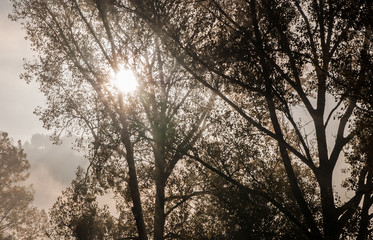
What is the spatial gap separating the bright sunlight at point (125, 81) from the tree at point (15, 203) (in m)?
21.6

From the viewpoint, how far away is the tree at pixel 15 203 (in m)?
26.2

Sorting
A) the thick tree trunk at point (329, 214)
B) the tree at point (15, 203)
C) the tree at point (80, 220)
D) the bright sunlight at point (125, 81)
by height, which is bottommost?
the thick tree trunk at point (329, 214)

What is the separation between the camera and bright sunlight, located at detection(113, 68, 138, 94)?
35.5ft

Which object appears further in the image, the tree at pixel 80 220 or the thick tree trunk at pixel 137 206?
the tree at pixel 80 220

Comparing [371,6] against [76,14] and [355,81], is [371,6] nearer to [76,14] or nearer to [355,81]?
[355,81]

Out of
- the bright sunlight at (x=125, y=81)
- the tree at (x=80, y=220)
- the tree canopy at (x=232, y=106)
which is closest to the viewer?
the tree canopy at (x=232, y=106)

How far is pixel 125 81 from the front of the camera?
35.9 feet

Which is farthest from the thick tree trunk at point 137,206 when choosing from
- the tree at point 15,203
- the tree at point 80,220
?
the tree at point 15,203

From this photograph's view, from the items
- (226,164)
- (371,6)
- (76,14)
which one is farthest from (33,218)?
(371,6)

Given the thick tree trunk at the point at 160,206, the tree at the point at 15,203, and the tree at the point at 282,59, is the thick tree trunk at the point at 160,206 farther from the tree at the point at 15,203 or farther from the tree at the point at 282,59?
the tree at the point at 15,203

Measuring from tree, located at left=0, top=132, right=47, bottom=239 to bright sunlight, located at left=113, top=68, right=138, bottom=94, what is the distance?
21585 millimetres

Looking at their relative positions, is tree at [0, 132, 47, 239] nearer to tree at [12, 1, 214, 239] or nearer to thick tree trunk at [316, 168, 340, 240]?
tree at [12, 1, 214, 239]

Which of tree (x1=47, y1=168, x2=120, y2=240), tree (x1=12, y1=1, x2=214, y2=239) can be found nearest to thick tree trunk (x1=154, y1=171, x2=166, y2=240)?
tree (x1=12, y1=1, x2=214, y2=239)

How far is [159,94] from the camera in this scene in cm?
1257
